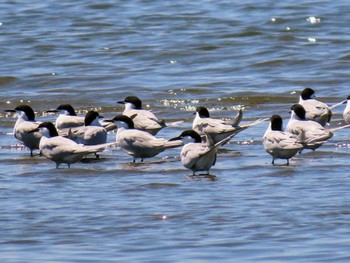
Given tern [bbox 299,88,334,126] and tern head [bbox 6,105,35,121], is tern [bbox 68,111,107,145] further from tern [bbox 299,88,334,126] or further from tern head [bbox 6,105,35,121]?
tern [bbox 299,88,334,126]

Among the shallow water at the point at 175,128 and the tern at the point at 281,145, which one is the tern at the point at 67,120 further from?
the tern at the point at 281,145

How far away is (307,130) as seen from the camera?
11641 mm

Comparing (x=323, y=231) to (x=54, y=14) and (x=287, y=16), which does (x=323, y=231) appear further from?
(x=54, y=14)

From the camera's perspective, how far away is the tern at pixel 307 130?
445 inches

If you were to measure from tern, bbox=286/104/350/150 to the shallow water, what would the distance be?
215 millimetres

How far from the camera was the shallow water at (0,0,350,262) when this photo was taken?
26.1ft

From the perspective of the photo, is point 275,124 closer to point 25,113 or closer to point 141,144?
point 141,144

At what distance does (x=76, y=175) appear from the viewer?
10.8m

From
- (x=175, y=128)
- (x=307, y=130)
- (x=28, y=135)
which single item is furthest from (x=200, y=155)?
(x=175, y=128)

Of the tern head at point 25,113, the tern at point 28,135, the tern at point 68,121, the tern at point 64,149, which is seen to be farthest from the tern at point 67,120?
the tern at point 64,149

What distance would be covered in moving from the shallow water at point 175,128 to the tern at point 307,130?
215 mm

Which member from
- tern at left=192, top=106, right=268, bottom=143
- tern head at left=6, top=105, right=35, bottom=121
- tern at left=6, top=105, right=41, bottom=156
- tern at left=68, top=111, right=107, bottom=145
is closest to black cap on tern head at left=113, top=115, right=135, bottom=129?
tern at left=68, top=111, right=107, bottom=145


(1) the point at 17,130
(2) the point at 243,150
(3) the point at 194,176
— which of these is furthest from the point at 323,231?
(1) the point at 17,130

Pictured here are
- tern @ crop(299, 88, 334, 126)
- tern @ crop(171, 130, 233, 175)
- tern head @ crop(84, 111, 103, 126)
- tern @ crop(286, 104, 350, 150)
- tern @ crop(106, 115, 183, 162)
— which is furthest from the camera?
tern @ crop(299, 88, 334, 126)
